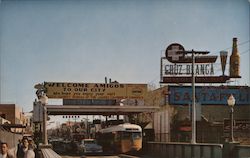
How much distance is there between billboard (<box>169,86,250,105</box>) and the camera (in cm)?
5266

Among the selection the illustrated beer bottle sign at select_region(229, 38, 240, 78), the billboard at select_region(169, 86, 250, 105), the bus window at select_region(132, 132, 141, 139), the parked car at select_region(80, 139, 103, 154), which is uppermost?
the illustrated beer bottle sign at select_region(229, 38, 240, 78)

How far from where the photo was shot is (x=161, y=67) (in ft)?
177

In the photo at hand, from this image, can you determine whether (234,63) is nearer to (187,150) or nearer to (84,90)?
(84,90)

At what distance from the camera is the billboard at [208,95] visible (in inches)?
2073

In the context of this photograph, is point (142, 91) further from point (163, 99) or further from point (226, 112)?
point (226, 112)

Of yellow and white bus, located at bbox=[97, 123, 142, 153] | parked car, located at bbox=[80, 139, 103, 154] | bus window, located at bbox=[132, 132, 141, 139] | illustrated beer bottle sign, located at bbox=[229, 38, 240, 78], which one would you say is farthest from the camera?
illustrated beer bottle sign, located at bbox=[229, 38, 240, 78]

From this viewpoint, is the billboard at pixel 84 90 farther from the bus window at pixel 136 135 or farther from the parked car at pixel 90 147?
the bus window at pixel 136 135

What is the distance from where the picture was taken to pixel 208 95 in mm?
Answer: 53688

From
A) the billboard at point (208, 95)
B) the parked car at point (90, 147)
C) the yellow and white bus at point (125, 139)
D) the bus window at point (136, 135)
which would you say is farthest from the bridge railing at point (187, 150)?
the billboard at point (208, 95)

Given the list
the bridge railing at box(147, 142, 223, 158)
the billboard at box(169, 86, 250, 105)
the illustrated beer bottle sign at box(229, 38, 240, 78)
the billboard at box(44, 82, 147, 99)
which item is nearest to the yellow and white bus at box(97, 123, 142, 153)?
the bridge railing at box(147, 142, 223, 158)

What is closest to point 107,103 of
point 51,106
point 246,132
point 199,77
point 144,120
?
point 144,120

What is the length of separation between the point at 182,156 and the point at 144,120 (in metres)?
32.7

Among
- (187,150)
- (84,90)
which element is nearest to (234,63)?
(84,90)

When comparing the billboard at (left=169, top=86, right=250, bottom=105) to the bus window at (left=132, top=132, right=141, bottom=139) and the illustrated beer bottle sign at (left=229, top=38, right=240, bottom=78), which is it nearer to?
the illustrated beer bottle sign at (left=229, top=38, right=240, bottom=78)
